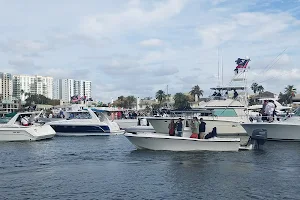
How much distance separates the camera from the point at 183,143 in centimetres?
2405

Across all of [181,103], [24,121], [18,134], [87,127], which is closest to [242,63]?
[87,127]

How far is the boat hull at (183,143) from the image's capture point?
23.7 m

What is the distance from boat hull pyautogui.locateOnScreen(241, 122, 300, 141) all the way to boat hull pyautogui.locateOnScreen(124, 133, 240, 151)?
317 inches

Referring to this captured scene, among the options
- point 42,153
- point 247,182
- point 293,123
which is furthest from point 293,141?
point 42,153

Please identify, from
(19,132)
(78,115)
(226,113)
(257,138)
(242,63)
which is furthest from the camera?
(78,115)

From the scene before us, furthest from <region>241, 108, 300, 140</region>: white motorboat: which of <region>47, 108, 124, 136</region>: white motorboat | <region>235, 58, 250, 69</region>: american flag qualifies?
<region>47, 108, 124, 136</region>: white motorboat

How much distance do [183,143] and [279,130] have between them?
10.6 metres

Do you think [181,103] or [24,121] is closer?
[24,121]

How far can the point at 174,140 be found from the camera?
2412 centimetres

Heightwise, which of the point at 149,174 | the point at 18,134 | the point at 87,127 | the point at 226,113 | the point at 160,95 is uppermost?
the point at 160,95

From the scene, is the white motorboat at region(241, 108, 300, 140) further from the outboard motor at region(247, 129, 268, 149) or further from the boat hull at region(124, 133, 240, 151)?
the boat hull at region(124, 133, 240, 151)

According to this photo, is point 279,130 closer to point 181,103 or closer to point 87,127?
point 87,127

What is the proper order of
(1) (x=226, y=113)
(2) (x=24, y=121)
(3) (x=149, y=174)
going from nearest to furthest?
(3) (x=149, y=174) < (2) (x=24, y=121) < (1) (x=226, y=113)

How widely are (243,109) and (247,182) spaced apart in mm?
20469
